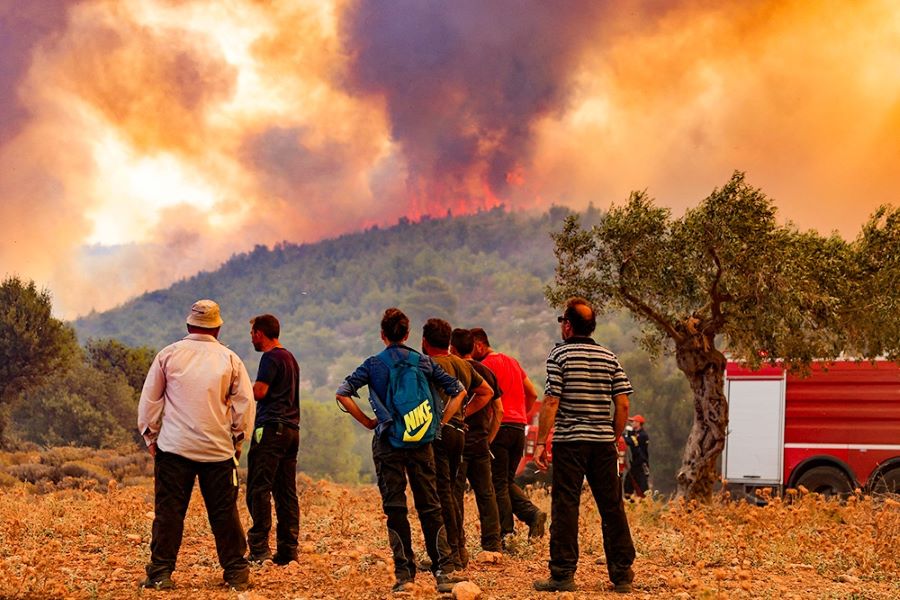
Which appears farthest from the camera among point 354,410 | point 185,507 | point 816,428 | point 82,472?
point 82,472

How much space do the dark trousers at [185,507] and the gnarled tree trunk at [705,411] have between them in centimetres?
1220

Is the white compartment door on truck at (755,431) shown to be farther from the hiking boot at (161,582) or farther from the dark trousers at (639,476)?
the hiking boot at (161,582)

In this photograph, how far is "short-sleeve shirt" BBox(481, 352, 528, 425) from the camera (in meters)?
11.7

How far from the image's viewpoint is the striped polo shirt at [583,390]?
30.1 feet

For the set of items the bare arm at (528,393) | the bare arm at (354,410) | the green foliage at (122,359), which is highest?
the green foliage at (122,359)

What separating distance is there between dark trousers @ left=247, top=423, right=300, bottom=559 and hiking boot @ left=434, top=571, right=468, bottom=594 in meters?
1.71

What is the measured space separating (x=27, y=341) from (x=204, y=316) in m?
41.3

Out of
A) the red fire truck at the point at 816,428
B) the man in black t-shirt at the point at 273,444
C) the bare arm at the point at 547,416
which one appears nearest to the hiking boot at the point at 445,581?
the bare arm at the point at 547,416

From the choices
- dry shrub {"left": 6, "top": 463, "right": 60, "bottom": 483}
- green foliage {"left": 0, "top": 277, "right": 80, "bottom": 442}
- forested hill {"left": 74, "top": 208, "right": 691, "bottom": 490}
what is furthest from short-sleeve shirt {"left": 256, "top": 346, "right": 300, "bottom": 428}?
forested hill {"left": 74, "top": 208, "right": 691, "bottom": 490}

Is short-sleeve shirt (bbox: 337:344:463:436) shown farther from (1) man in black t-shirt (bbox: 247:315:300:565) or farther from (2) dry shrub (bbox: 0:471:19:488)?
(2) dry shrub (bbox: 0:471:19:488)

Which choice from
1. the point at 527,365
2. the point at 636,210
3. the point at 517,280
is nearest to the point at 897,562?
the point at 636,210

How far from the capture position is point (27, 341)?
47438mm

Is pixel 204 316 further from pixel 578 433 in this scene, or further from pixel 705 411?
pixel 705 411

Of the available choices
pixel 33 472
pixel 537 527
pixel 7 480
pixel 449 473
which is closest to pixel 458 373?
pixel 449 473
